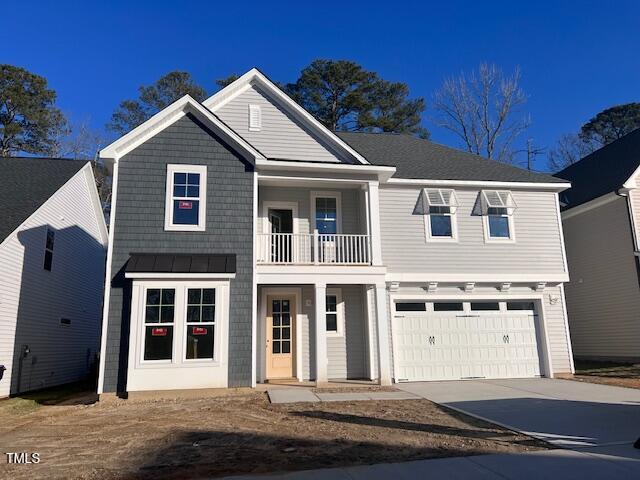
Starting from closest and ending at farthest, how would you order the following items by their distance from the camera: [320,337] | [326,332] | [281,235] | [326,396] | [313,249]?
[326,396]
[320,337]
[281,235]
[326,332]
[313,249]

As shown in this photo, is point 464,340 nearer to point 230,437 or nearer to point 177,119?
point 230,437

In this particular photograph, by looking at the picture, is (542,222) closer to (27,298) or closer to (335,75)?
(27,298)

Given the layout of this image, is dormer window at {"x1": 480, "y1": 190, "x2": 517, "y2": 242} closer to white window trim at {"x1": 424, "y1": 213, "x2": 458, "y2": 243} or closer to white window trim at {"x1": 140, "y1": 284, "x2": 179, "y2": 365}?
white window trim at {"x1": 424, "y1": 213, "x2": 458, "y2": 243}

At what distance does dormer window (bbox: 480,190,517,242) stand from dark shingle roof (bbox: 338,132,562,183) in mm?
516

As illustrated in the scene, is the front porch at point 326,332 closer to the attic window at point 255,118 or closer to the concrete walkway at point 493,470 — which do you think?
the attic window at point 255,118

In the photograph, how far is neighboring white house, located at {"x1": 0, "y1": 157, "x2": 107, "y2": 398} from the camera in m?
13.2

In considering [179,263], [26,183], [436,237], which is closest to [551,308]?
[436,237]

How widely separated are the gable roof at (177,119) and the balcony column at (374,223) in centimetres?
329

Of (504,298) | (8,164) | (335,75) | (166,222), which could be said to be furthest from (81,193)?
(335,75)

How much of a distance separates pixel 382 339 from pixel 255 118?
745cm

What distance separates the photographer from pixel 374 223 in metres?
13.5

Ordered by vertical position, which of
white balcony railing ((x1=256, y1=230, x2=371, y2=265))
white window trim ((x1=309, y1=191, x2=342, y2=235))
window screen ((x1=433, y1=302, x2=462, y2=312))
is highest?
white window trim ((x1=309, y1=191, x2=342, y2=235))

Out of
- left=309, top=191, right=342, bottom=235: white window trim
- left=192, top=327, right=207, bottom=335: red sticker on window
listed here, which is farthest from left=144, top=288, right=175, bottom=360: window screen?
left=309, top=191, right=342, bottom=235: white window trim

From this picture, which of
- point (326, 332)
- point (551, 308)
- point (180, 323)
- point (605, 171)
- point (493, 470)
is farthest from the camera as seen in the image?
point (605, 171)
